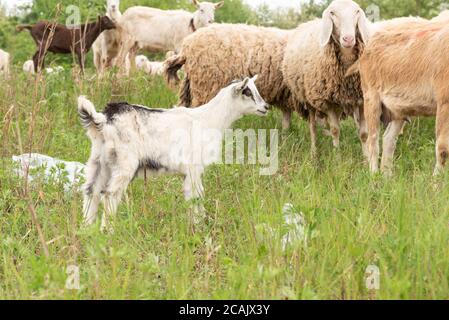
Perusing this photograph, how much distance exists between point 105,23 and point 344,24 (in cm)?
837

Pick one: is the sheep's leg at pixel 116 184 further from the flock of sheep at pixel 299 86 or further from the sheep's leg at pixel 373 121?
the sheep's leg at pixel 373 121

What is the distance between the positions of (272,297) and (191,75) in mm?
6080

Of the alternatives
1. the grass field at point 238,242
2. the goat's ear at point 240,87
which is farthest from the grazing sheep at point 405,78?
the goat's ear at point 240,87

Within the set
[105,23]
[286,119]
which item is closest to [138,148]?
[286,119]

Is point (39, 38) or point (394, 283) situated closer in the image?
point (394, 283)

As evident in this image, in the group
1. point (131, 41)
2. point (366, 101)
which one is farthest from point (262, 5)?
point (366, 101)

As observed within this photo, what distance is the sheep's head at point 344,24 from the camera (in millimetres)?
7656

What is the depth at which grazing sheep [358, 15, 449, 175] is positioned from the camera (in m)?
6.45

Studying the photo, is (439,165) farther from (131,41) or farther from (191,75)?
(131,41)

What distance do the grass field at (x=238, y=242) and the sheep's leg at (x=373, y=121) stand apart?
1.43 ft

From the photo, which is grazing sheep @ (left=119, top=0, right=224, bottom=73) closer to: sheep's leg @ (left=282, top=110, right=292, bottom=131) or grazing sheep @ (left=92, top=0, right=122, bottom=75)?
grazing sheep @ (left=92, top=0, right=122, bottom=75)

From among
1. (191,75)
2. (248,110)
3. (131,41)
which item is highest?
(248,110)

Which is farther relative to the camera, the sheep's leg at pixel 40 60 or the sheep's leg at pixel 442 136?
the sheep's leg at pixel 442 136
